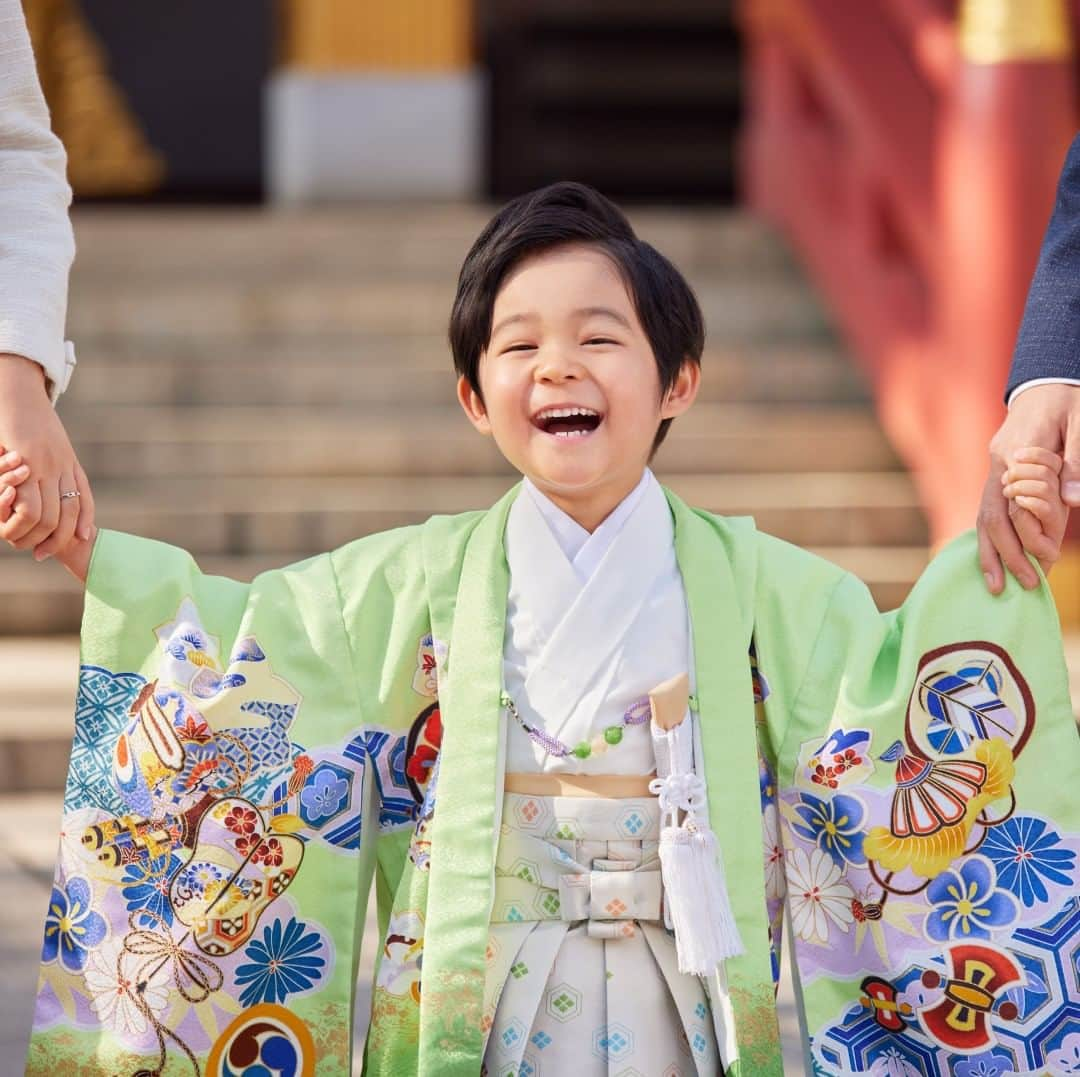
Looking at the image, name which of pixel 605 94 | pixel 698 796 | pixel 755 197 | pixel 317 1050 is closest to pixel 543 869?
pixel 698 796

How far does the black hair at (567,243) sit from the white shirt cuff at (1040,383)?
1.36 feet

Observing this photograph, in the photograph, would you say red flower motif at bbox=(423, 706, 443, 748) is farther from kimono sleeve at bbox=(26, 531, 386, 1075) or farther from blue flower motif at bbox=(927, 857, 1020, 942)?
blue flower motif at bbox=(927, 857, 1020, 942)

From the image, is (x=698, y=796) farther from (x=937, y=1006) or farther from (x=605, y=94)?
(x=605, y=94)

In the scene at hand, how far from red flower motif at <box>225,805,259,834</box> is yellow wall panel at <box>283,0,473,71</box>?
243 inches

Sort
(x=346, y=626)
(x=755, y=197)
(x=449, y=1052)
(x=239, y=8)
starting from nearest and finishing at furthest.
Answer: (x=449, y=1052), (x=346, y=626), (x=755, y=197), (x=239, y=8)

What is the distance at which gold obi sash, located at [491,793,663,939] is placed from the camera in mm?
2275

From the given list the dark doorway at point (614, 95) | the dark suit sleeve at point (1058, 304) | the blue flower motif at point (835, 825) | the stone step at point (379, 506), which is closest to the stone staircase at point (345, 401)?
the stone step at point (379, 506)

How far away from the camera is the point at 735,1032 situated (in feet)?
7.36

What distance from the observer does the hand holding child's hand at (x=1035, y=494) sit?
2260mm

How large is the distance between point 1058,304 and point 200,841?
1.32 metres

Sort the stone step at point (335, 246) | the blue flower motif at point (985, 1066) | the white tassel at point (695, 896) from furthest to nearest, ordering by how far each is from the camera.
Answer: the stone step at point (335, 246) < the blue flower motif at point (985, 1066) < the white tassel at point (695, 896)

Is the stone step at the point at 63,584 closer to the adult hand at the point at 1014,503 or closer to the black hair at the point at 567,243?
the black hair at the point at 567,243

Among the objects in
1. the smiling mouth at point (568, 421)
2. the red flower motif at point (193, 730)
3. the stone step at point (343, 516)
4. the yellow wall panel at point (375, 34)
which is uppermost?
the yellow wall panel at point (375, 34)

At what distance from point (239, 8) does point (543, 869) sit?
7421mm
